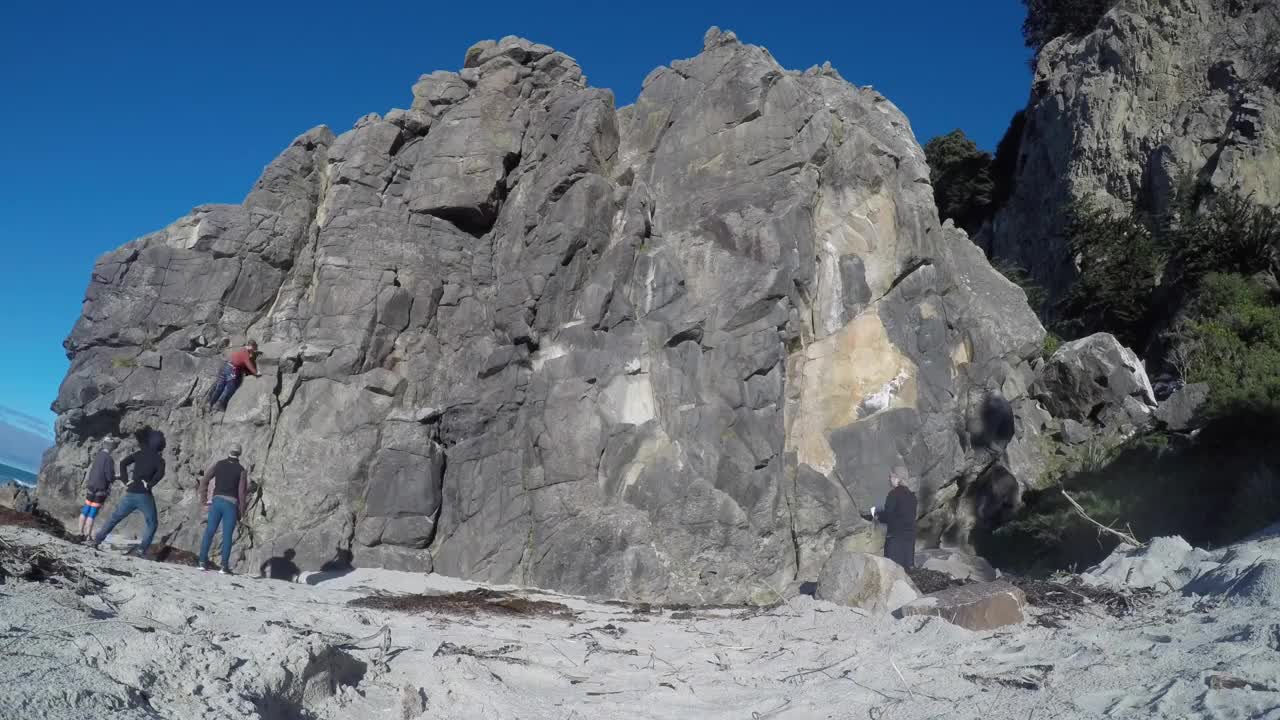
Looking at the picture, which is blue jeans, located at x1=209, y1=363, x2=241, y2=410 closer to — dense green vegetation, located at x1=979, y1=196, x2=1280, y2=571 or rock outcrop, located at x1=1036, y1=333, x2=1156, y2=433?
dense green vegetation, located at x1=979, y1=196, x2=1280, y2=571

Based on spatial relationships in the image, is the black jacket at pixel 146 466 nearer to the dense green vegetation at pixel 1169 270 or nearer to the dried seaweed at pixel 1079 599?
the dried seaweed at pixel 1079 599

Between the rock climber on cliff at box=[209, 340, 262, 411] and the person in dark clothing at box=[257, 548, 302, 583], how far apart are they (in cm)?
334

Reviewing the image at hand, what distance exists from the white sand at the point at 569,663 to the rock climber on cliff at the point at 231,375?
7703 mm

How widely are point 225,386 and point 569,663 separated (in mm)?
11241

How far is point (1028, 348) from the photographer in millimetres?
17781

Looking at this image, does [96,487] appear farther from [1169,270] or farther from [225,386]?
[1169,270]

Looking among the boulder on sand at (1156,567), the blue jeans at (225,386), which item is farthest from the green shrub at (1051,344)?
the blue jeans at (225,386)

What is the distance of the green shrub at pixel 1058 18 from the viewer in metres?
32.5

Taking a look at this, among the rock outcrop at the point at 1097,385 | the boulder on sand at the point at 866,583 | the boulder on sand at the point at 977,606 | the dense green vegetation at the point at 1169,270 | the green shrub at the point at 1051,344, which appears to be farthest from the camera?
the green shrub at the point at 1051,344

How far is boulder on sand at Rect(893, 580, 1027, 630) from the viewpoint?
257 inches

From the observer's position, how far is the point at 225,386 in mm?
15727

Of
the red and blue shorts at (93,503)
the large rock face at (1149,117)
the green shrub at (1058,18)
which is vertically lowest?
the red and blue shorts at (93,503)

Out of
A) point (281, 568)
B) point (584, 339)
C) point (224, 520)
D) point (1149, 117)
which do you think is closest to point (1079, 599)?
point (224, 520)

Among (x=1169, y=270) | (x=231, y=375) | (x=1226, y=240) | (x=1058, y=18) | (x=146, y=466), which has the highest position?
(x=1058, y=18)
